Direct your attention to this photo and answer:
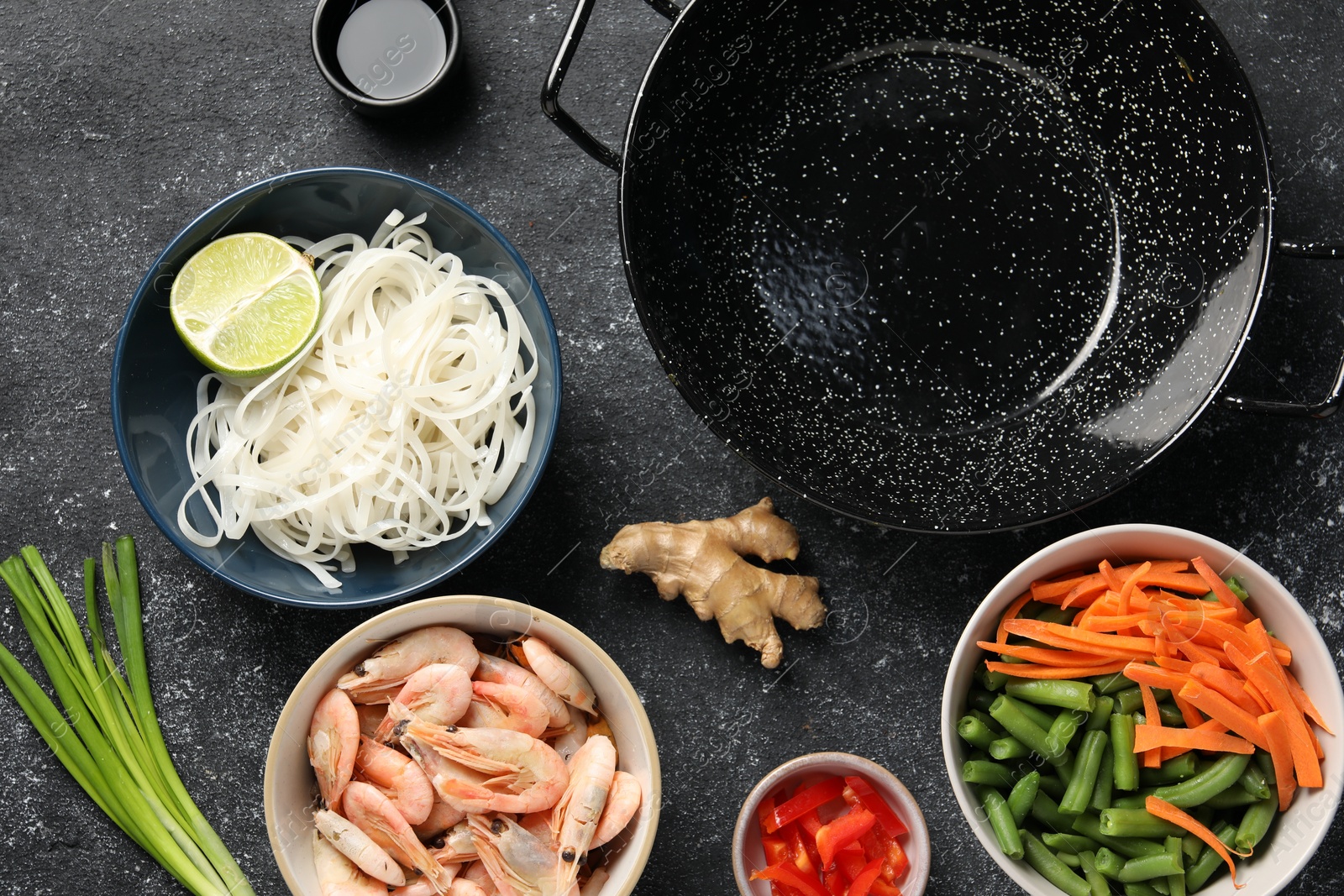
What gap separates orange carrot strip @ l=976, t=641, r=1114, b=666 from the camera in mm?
1341

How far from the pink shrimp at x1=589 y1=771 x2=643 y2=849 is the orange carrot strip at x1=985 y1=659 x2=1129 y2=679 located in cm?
54

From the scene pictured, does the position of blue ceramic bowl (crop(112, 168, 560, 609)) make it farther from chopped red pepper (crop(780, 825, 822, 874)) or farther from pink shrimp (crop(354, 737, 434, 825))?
chopped red pepper (crop(780, 825, 822, 874))

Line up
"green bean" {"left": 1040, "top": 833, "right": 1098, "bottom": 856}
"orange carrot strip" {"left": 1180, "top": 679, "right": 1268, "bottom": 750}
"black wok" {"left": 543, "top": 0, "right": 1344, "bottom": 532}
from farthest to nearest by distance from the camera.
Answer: "black wok" {"left": 543, "top": 0, "right": 1344, "bottom": 532} < "green bean" {"left": 1040, "top": 833, "right": 1098, "bottom": 856} < "orange carrot strip" {"left": 1180, "top": 679, "right": 1268, "bottom": 750}

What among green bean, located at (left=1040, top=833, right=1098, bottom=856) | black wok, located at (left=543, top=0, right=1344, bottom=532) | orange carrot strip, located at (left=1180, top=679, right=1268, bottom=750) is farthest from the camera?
black wok, located at (left=543, top=0, right=1344, bottom=532)

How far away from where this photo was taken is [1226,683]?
1.27 m

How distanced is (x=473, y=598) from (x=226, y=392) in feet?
1.67

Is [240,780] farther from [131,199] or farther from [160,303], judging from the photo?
[131,199]

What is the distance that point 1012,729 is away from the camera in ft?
4.40

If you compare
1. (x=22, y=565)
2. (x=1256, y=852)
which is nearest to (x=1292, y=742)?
(x=1256, y=852)

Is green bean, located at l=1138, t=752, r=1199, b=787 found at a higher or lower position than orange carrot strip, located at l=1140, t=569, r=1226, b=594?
lower

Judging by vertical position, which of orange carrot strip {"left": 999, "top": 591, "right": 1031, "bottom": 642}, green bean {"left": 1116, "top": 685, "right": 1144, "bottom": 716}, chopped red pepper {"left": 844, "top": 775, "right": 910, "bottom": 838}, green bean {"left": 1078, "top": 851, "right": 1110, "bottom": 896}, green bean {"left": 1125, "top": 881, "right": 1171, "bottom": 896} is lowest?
chopped red pepper {"left": 844, "top": 775, "right": 910, "bottom": 838}

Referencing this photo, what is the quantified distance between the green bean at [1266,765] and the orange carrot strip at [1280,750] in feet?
0.04

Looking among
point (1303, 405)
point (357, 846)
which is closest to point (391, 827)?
point (357, 846)

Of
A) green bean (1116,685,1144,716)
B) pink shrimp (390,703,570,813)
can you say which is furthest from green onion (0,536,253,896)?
green bean (1116,685,1144,716)
